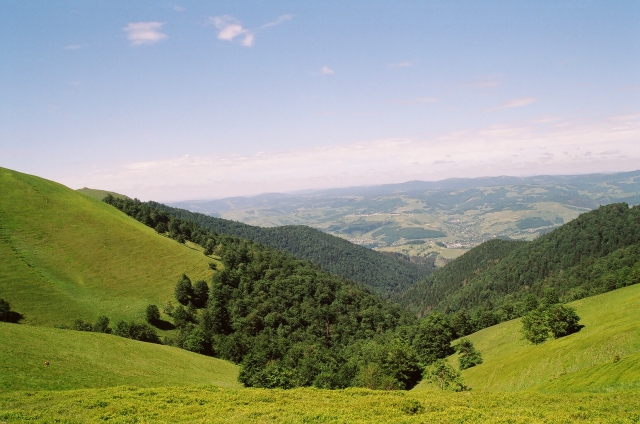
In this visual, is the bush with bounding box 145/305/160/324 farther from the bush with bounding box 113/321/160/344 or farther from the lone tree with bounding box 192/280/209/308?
the lone tree with bounding box 192/280/209/308

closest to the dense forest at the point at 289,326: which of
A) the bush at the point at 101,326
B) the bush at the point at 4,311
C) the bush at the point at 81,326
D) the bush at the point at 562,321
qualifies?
the bush at the point at 101,326

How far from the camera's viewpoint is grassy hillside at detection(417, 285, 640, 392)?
1462 inches

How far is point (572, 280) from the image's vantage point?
17125cm

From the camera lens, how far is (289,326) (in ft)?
416

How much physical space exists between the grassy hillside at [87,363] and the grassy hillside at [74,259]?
3502 cm

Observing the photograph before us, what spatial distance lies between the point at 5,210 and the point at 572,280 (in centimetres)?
24534

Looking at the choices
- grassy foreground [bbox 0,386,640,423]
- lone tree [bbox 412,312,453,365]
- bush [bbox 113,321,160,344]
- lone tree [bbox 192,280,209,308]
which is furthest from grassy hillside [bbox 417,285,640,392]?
lone tree [bbox 192,280,209,308]

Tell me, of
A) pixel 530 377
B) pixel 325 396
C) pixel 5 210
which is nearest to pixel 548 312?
pixel 530 377

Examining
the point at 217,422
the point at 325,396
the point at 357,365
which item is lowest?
the point at 357,365

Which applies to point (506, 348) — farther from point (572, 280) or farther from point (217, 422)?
point (572, 280)

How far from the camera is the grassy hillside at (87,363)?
132 feet

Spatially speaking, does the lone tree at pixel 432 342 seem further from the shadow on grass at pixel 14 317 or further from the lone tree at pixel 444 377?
the shadow on grass at pixel 14 317

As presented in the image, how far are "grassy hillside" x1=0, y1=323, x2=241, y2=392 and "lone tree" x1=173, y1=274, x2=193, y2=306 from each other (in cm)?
3973

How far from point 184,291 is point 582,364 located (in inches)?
4083
